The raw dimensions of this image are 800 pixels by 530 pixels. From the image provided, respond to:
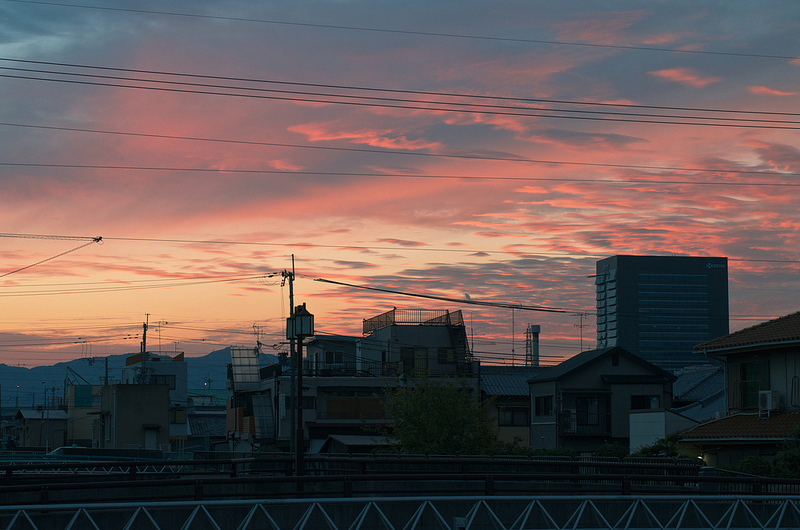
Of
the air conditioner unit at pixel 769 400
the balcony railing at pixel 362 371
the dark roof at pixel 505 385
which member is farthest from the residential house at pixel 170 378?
the air conditioner unit at pixel 769 400

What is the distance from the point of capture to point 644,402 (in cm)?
6519

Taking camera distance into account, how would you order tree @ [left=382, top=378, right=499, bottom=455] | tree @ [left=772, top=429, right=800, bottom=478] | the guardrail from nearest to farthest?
the guardrail < tree @ [left=772, top=429, right=800, bottom=478] < tree @ [left=382, top=378, right=499, bottom=455]

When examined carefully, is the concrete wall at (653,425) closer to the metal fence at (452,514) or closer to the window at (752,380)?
the window at (752,380)

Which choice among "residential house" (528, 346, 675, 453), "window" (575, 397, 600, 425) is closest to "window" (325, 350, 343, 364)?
"residential house" (528, 346, 675, 453)

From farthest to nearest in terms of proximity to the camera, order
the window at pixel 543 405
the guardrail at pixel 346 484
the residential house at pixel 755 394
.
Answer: the window at pixel 543 405 → the residential house at pixel 755 394 → the guardrail at pixel 346 484

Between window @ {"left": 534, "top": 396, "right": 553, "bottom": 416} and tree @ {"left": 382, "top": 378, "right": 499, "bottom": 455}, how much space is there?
19108mm

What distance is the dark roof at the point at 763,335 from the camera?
1358 inches

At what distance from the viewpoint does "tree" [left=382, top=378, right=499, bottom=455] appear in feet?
154

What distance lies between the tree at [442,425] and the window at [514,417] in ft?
80.5

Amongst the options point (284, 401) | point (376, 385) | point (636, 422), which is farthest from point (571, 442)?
point (284, 401)

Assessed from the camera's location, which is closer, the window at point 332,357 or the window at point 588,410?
the window at point 588,410

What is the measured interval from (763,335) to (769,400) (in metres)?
2.84

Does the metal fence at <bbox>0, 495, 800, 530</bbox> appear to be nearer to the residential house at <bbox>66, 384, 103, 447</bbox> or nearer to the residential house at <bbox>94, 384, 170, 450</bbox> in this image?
the residential house at <bbox>94, 384, 170, 450</bbox>

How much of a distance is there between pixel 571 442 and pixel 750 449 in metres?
29.6
